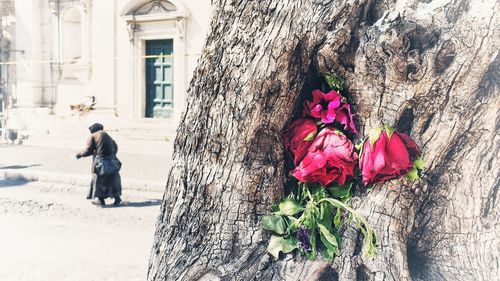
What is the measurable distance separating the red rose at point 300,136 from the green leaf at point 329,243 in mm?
273

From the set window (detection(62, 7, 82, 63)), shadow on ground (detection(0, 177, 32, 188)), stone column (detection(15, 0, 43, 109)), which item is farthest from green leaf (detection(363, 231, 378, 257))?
stone column (detection(15, 0, 43, 109))

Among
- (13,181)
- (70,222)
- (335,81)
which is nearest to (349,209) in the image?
(335,81)

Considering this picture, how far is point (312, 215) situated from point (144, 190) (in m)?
9.10

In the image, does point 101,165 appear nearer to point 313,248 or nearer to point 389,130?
point 313,248

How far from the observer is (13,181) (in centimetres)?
1205

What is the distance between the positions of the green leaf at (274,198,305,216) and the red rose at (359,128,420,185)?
284mm

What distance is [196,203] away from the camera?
2082 mm

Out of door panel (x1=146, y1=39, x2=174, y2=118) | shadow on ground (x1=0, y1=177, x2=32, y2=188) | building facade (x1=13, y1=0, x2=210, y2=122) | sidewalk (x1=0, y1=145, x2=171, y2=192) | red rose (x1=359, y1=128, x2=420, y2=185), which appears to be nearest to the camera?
red rose (x1=359, y1=128, x2=420, y2=185)

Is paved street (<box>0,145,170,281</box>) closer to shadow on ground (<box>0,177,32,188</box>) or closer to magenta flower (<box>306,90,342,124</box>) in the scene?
shadow on ground (<box>0,177,32,188</box>)

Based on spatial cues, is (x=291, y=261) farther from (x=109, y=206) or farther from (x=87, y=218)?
(x=109, y=206)

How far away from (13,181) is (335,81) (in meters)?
11.6

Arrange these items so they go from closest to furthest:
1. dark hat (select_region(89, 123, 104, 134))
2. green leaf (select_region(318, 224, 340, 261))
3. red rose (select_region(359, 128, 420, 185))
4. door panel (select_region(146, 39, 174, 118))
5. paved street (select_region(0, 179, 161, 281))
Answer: red rose (select_region(359, 128, 420, 185)) < green leaf (select_region(318, 224, 340, 261)) < paved street (select_region(0, 179, 161, 281)) < dark hat (select_region(89, 123, 104, 134)) < door panel (select_region(146, 39, 174, 118))

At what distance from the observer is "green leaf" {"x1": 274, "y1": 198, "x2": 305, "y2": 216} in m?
2.01

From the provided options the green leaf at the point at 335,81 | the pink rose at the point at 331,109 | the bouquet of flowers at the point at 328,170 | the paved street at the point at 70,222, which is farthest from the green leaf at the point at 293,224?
the paved street at the point at 70,222
